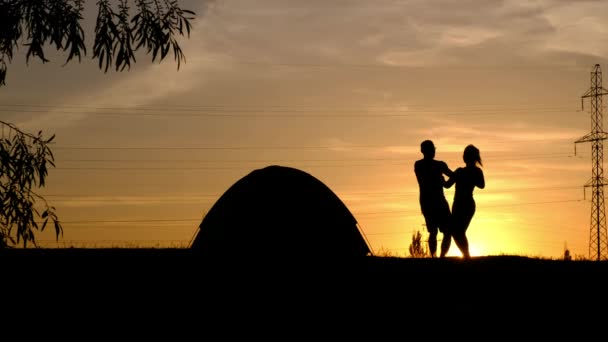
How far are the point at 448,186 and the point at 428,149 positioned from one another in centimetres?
92

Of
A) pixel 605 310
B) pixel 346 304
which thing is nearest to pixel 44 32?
pixel 346 304

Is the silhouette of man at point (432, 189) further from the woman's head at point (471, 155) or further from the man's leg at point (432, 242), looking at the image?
the woman's head at point (471, 155)

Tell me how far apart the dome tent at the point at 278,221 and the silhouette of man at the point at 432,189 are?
161 cm

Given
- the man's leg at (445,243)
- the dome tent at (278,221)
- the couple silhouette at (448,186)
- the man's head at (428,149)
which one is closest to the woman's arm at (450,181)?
the couple silhouette at (448,186)

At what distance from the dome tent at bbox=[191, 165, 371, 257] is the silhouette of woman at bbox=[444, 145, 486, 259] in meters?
2.13

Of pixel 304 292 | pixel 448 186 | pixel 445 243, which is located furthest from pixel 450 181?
pixel 304 292

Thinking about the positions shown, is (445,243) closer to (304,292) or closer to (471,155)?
(471,155)

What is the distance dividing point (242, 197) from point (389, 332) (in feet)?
17.9

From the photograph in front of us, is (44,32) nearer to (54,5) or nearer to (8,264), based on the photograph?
(54,5)

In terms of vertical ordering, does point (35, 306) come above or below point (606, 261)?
below

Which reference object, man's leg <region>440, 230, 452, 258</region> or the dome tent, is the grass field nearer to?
the dome tent

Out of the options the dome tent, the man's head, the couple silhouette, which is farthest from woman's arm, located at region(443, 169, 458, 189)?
the dome tent

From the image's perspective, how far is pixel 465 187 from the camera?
58.3 feet

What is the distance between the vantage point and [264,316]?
14.5 meters
